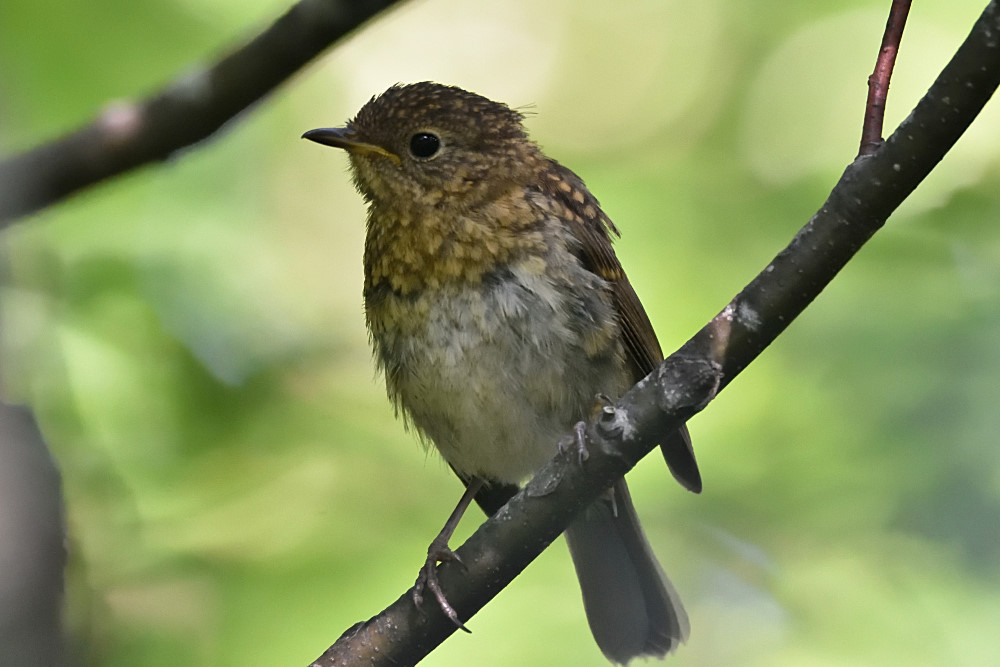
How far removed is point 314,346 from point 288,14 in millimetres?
1726

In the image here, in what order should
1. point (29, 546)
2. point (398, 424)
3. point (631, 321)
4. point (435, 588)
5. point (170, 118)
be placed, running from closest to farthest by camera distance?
point (29, 546) → point (435, 588) → point (170, 118) → point (631, 321) → point (398, 424)

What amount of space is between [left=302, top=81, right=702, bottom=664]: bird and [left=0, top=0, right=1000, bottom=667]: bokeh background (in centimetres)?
39

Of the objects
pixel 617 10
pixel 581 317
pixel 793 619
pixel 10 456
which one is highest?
pixel 617 10

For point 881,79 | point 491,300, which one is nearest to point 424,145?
point 491,300

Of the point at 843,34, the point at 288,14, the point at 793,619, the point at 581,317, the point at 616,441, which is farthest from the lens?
the point at 843,34

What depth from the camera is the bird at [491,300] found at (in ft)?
12.2

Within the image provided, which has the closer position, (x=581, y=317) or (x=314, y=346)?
(x=581, y=317)

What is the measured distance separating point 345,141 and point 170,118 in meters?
0.64

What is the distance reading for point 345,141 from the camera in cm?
404

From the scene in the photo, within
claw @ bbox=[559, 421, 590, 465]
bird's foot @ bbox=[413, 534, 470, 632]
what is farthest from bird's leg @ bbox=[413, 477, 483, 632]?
claw @ bbox=[559, 421, 590, 465]

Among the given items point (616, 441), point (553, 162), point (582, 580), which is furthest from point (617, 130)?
point (616, 441)

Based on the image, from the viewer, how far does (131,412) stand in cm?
415

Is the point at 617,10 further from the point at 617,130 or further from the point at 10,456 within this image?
the point at 10,456

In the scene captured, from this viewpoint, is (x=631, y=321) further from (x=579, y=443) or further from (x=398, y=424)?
(x=398, y=424)
